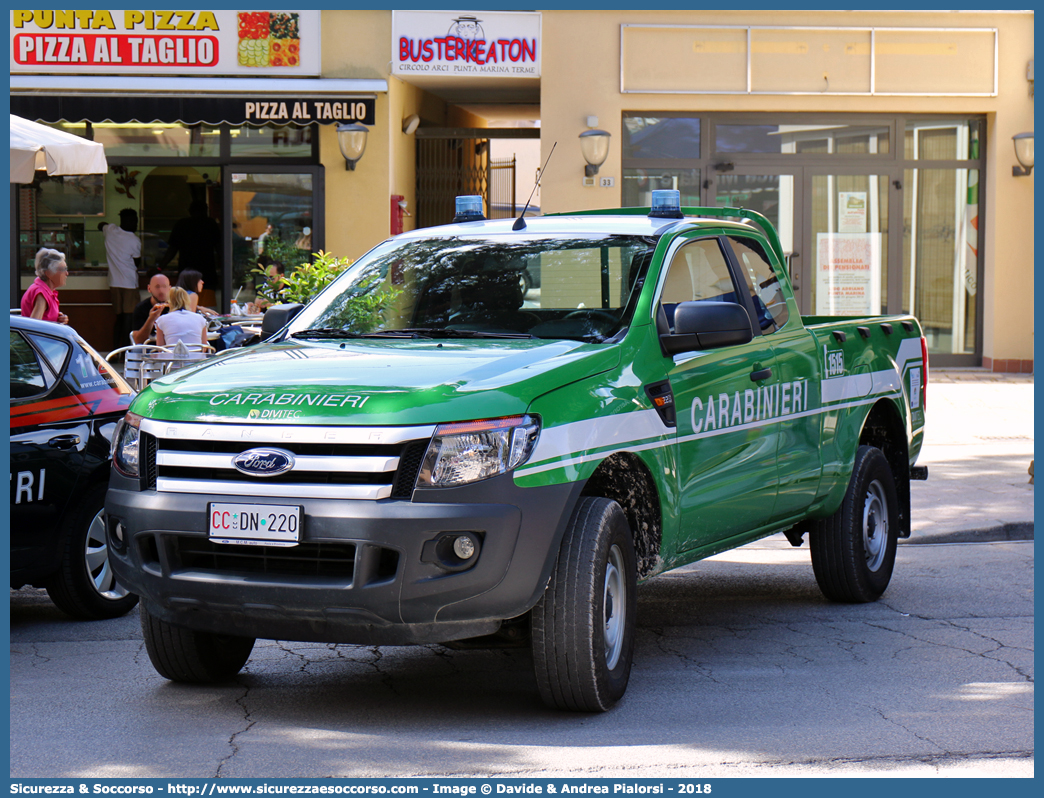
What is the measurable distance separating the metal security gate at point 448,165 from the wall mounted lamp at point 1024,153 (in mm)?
6726

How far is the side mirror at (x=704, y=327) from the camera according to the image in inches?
208

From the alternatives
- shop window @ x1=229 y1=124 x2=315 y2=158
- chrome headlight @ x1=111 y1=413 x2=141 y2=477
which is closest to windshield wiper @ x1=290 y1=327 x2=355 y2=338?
chrome headlight @ x1=111 y1=413 x2=141 y2=477

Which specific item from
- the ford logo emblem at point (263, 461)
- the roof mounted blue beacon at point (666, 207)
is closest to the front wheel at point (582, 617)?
the ford logo emblem at point (263, 461)

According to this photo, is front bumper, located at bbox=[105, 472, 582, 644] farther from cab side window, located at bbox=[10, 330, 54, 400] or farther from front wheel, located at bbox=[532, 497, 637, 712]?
cab side window, located at bbox=[10, 330, 54, 400]

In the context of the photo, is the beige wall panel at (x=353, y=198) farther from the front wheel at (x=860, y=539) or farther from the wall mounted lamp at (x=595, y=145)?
the front wheel at (x=860, y=539)

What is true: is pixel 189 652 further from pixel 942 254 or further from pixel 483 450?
pixel 942 254

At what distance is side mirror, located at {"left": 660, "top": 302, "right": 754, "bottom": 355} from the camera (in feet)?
17.4

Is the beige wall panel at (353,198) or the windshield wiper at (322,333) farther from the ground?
the beige wall panel at (353,198)

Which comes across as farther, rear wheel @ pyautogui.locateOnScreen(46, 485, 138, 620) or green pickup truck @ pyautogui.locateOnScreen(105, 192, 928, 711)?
rear wheel @ pyautogui.locateOnScreen(46, 485, 138, 620)

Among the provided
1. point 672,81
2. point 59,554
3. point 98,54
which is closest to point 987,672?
point 59,554

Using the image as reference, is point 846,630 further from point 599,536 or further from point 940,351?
point 940,351

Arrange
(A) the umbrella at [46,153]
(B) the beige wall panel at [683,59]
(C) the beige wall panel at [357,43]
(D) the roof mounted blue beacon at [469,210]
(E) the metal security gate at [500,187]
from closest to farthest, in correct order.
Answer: (D) the roof mounted blue beacon at [469,210] → (A) the umbrella at [46,153] → (C) the beige wall panel at [357,43] → (B) the beige wall panel at [683,59] → (E) the metal security gate at [500,187]

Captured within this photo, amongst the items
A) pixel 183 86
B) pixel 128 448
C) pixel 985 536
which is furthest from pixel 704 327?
pixel 183 86

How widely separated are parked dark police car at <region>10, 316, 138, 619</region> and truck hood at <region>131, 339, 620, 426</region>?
153cm
